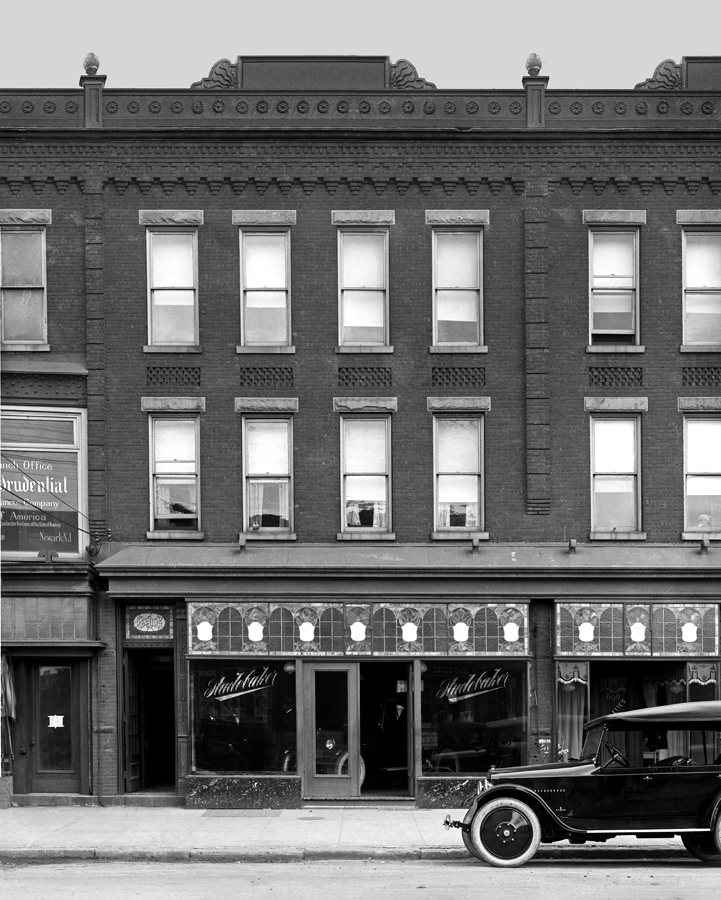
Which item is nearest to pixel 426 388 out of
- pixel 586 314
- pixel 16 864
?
pixel 586 314

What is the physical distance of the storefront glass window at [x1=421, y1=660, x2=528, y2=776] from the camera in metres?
20.8

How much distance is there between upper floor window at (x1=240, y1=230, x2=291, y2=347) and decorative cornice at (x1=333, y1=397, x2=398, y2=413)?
142cm

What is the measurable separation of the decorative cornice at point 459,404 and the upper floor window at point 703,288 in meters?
3.68

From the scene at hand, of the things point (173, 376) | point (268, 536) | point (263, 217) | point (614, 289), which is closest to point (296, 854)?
point (268, 536)

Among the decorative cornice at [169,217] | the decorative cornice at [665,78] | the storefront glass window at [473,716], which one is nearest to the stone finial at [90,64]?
the decorative cornice at [169,217]

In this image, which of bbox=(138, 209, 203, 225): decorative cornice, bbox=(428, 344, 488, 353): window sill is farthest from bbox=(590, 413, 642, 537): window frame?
bbox=(138, 209, 203, 225): decorative cornice

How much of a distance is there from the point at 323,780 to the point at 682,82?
43.3ft

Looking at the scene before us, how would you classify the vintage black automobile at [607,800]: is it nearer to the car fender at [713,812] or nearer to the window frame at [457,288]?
the car fender at [713,812]

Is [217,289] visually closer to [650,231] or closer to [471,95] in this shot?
[471,95]

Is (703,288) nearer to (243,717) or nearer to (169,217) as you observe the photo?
(169,217)

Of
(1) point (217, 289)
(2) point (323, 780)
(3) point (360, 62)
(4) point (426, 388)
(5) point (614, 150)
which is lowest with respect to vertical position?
(2) point (323, 780)

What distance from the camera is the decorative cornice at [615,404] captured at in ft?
70.3

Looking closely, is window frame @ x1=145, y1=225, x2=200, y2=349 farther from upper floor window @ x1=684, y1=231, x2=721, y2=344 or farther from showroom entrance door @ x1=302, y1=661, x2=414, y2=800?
upper floor window @ x1=684, y1=231, x2=721, y2=344

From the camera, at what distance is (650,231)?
71.3 feet
